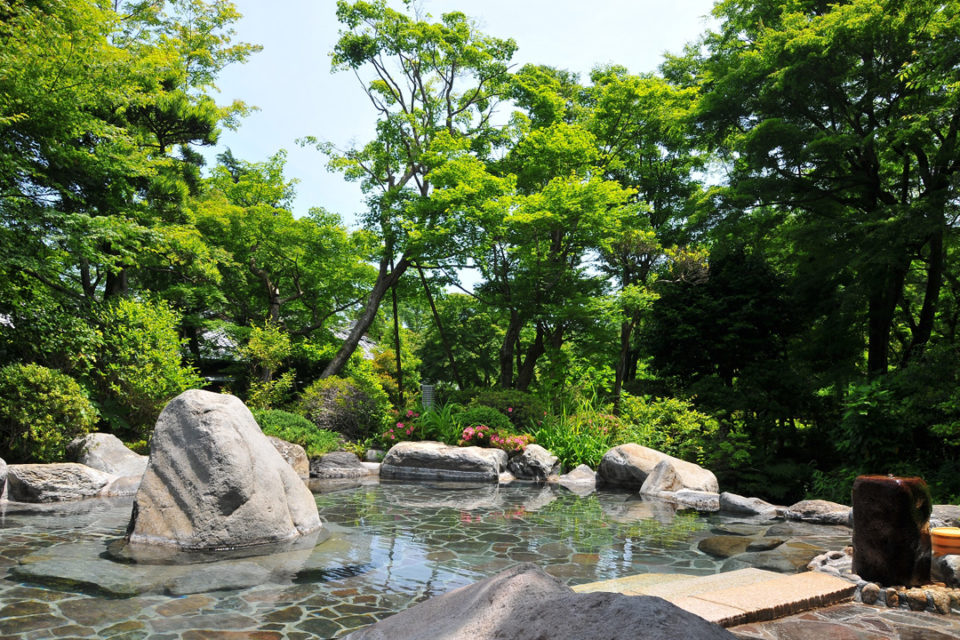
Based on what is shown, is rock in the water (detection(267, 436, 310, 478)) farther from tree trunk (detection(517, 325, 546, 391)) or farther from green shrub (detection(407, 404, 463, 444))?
tree trunk (detection(517, 325, 546, 391))

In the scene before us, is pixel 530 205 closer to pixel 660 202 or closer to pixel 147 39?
pixel 660 202

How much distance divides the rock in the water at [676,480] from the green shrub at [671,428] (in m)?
1.85

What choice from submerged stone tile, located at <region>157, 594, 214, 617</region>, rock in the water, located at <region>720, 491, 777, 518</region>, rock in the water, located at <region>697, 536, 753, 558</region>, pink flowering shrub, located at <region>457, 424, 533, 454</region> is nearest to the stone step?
rock in the water, located at <region>697, 536, 753, 558</region>

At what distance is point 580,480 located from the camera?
12703 millimetres

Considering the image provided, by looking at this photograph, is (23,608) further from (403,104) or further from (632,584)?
(403,104)

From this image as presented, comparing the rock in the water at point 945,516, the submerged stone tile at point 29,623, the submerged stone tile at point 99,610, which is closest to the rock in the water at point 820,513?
the rock in the water at point 945,516

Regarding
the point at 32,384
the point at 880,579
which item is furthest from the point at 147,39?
the point at 880,579

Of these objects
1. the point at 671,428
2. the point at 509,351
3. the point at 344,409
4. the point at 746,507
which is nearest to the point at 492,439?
the point at 671,428

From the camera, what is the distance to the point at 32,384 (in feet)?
33.6

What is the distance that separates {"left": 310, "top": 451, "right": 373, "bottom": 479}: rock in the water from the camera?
1294 centimetres

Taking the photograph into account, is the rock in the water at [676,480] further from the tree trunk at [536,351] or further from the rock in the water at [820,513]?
the tree trunk at [536,351]

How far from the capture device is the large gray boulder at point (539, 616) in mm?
1854

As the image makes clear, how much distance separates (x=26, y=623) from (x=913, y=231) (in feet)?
→ 42.2

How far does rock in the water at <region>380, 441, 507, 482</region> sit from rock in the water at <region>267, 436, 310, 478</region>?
182 centimetres
